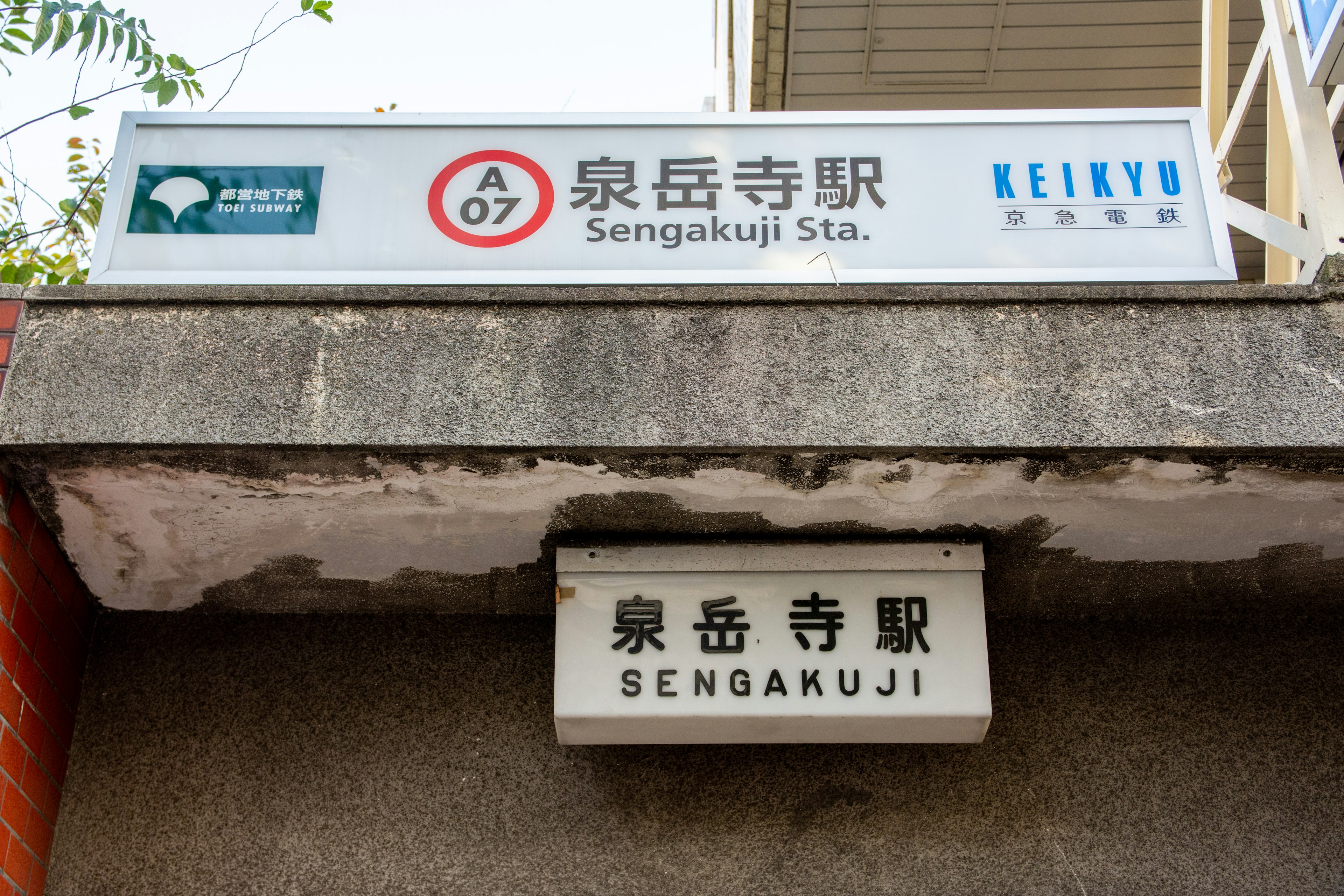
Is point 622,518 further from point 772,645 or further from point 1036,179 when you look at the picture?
point 1036,179

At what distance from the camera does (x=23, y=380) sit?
2.80 m

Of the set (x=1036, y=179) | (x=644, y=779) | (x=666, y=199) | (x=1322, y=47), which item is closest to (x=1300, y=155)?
(x=1322, y=47)

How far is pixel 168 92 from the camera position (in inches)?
138

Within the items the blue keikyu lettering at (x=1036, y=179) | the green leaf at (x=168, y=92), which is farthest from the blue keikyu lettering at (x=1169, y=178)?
the green leaf at (x=168, y=92)

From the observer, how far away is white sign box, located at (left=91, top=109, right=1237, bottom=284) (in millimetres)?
3062

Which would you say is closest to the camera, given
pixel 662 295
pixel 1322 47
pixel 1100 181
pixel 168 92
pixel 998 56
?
pixel 662 295

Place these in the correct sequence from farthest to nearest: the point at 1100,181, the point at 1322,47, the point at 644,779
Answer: the point at 644,779, the point at 1100,181, the point at 1322,47

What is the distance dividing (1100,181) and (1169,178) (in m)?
0.22

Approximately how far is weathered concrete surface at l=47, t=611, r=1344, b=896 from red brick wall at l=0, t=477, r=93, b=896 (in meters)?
0.11

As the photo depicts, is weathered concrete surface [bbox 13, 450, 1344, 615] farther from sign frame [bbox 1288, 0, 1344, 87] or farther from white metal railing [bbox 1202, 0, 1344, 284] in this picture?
sign frame [bbox 1288, 0, 1344, 87]

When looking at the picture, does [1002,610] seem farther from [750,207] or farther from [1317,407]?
[750,207]

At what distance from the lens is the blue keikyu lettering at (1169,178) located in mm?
3156

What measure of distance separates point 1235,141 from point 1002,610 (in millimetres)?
3736

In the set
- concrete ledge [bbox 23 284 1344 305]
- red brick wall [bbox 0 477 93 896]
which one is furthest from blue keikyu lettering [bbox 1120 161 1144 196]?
red brick wall [bbox 0 477 93 896]
